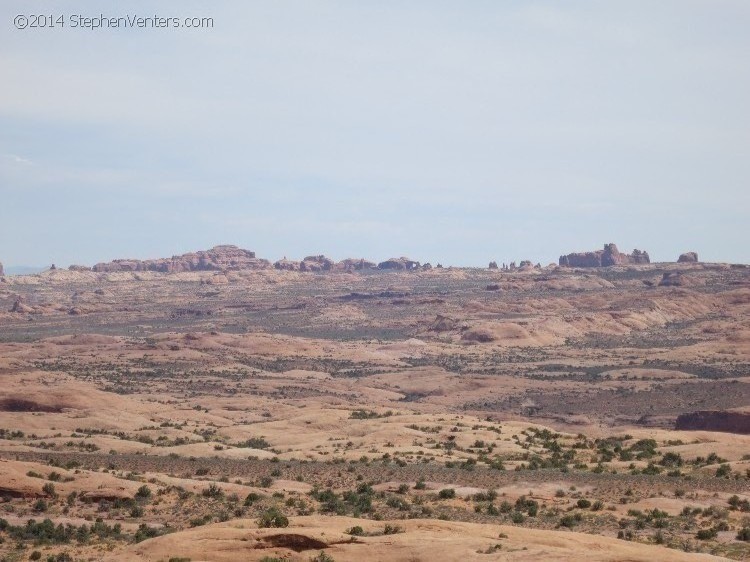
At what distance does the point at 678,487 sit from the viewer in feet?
133

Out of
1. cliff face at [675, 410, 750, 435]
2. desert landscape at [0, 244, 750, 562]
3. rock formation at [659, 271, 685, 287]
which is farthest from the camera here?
rock formation at [659, 271, 685, 287]

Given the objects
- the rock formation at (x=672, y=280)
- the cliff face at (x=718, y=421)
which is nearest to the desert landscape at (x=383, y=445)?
the cliff face at (x=718, y=421)

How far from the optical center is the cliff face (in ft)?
224

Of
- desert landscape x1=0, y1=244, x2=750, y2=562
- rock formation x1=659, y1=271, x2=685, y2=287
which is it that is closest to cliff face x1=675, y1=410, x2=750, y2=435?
desert landscape x1=0, y1=244, x2=750, y2=562

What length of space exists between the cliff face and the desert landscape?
13 cm

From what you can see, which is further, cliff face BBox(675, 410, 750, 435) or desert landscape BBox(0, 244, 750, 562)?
cliff face BBox(675, 410, 750, 435)

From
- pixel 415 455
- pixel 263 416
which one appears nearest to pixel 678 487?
pixel 415 455

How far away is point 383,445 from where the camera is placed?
5372 centimetres

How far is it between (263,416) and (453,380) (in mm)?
30960

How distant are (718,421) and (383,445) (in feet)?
93.0

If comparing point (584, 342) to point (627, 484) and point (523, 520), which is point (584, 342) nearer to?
point (627, 484)

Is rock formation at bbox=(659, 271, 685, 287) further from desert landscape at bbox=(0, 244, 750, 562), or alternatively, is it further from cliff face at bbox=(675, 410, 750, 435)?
cliff face at bbox=(675, 410, 750, 435)

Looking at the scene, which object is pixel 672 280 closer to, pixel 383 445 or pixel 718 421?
pixel 718 421

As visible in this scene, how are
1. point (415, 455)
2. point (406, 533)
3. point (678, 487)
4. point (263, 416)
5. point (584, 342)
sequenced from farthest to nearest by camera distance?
point (584, 342)
point (263, 416)
point (415, 455)
point (678, 487)
point (406, 533)
